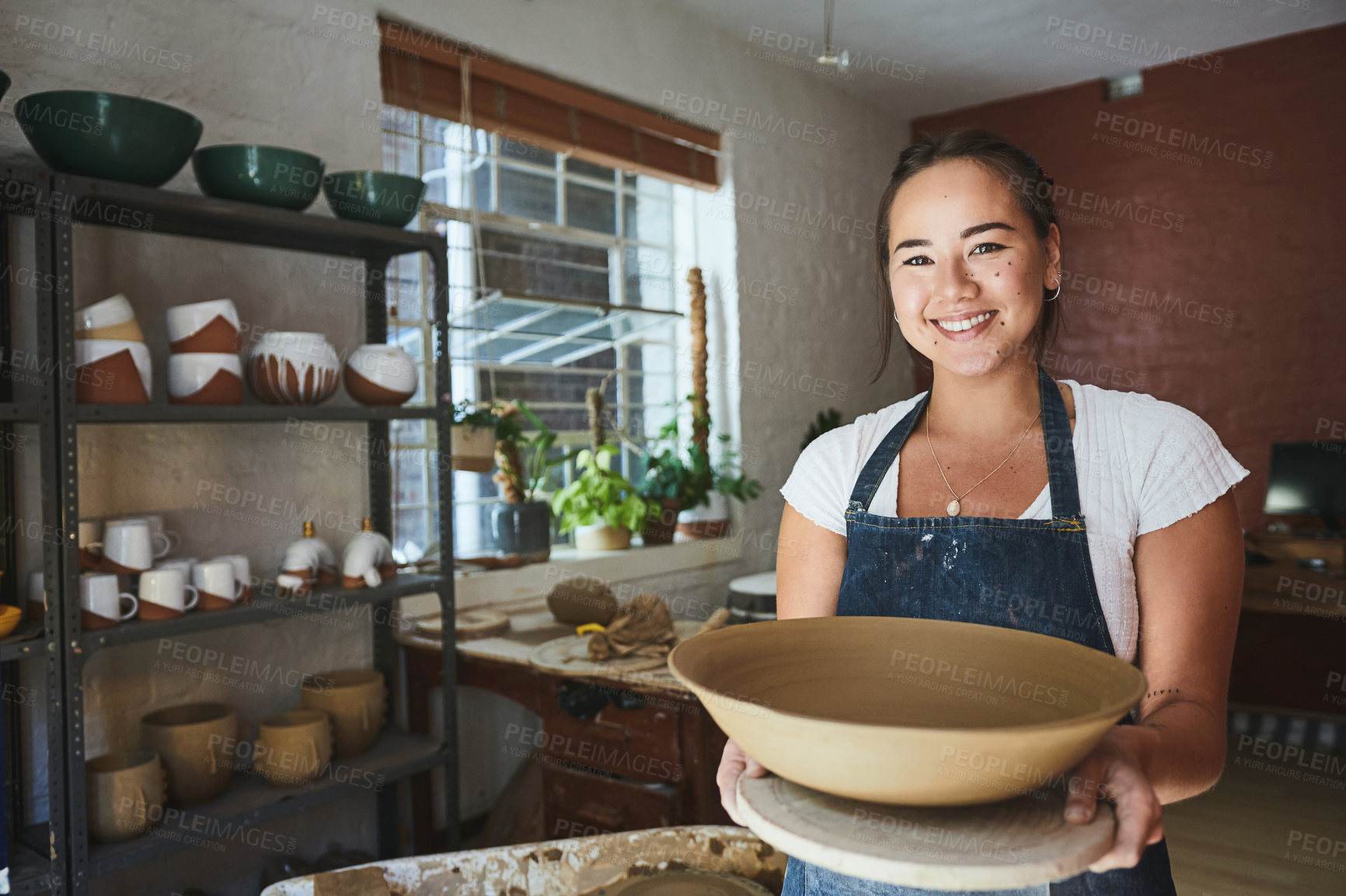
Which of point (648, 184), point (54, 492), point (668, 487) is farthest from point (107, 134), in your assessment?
point (648, 184)

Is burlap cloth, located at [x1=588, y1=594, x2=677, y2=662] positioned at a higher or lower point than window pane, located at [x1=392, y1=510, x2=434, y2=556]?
lower

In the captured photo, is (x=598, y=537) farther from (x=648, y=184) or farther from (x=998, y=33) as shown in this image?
(x=998, y=33)

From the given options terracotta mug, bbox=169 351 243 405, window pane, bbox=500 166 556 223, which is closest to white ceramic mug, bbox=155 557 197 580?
terracotta mug, bbox=169 351 243 405

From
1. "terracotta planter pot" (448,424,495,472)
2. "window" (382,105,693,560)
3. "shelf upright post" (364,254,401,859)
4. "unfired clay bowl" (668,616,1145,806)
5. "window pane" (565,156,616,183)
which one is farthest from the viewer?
"window pane" (565,156,616,183)

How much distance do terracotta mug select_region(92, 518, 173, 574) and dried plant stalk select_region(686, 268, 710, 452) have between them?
2114mm

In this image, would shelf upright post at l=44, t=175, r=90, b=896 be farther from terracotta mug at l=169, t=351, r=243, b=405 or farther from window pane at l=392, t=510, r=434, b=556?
window pane at l=392, t=510, r=434, b=556

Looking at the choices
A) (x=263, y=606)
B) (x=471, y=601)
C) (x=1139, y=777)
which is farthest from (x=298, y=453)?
(x=1139, y=777)

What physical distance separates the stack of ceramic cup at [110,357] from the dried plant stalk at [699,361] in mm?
2142

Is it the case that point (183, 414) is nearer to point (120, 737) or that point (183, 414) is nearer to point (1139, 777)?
point (120, 737)

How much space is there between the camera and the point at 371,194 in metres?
2.05

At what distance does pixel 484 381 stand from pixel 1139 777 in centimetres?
261

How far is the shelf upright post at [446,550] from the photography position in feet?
7.21

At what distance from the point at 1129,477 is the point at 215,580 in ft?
5.45

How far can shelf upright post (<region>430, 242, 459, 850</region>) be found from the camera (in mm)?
2197
